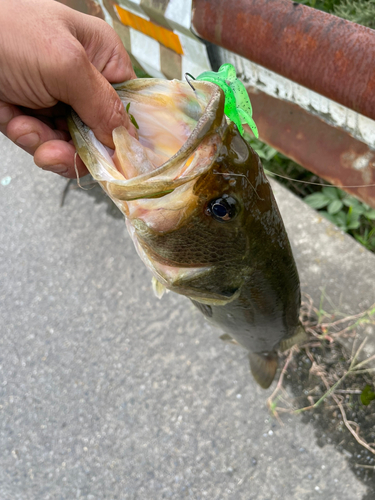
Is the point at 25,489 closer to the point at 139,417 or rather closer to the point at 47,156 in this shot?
the point at 139,417

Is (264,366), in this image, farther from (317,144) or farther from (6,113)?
(6,113)

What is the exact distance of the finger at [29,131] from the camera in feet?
4.70

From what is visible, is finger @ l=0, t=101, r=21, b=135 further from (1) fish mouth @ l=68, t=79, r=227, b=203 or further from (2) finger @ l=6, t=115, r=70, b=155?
(1) fish mouth @ l=68, t=79, r=227, b=203

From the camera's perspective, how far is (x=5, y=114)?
141 centimetres

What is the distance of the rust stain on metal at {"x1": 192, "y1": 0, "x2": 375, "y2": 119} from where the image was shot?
1557 mm

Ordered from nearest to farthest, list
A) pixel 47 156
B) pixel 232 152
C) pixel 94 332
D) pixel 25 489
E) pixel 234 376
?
pixel 232 152 → pixel 47 156 → pixel 25 489 → pixel 234 376 → pixel 94 332

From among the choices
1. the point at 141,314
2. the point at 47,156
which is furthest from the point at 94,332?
the point at 47,156

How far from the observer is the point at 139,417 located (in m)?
2.49

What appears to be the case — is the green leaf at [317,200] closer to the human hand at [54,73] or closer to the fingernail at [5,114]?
the human hand at [54,73]

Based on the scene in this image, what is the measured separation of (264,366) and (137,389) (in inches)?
33.6

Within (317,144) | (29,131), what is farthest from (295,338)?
(29,131)

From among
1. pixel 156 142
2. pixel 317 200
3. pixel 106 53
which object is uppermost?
pixel 106 53

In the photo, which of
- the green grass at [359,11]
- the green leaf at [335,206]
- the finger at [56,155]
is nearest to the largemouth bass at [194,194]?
the finger at [56,155]

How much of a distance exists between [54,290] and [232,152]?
7.41 ft
